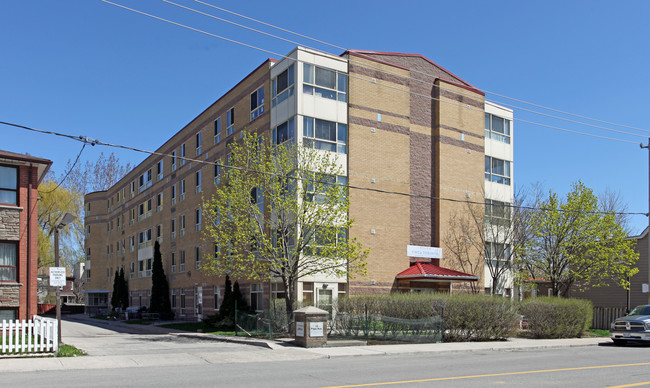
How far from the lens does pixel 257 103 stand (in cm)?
3425

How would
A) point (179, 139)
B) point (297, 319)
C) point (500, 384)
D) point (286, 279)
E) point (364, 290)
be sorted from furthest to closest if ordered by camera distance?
point (179, 139) → point (364, 290) → point (286, 279) → point (297, 319) → point (500, 384)

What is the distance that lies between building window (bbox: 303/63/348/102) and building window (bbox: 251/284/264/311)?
10746 mm

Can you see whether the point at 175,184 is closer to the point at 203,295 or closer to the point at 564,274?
the point at 203,295

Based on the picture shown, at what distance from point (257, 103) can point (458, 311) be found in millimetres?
16816

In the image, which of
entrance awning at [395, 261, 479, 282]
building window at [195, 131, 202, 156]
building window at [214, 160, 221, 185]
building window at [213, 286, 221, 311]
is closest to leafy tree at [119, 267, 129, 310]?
building window at [195, 131, 202, 156]

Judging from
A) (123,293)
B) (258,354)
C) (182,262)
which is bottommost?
(123,293)

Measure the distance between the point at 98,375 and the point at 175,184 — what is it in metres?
33.7

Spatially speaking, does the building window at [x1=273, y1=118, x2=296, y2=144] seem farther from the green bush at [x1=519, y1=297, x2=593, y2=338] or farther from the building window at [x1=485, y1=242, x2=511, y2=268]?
the building window at [x1=485, y1=242, x2=511, y2=268]

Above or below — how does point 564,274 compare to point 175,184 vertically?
below

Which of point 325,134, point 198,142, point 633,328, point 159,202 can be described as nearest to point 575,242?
point 633,328

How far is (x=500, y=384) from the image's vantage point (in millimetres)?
12117

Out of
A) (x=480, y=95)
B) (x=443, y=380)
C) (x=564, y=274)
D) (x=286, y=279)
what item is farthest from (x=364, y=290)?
(x=443, y=380)

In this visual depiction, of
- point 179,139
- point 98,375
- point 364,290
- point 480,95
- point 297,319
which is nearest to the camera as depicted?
point 98,375

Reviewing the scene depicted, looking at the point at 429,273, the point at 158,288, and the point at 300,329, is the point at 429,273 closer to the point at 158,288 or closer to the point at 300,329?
the point at 300,329
